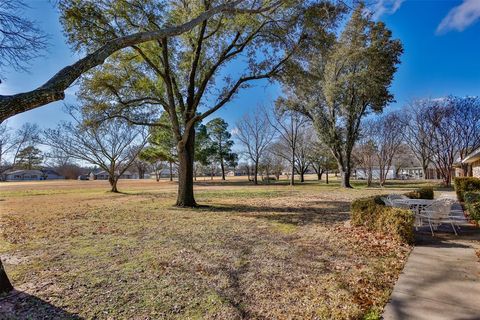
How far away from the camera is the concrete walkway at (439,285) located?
2.83 m

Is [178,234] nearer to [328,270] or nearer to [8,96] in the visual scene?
[328,270]

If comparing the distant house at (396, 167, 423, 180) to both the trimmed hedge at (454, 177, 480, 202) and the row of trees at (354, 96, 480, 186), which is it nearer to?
the row of trees at (354, 96, 480, 186)

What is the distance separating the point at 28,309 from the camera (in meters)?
3.06

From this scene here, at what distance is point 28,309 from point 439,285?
16.7 feet

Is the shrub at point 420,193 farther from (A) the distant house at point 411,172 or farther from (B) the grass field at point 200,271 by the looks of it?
(A) the distant house at point 411,172

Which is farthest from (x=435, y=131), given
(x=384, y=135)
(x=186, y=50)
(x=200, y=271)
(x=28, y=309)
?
(x=28, y=309)

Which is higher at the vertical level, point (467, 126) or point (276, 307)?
point (467, 126)

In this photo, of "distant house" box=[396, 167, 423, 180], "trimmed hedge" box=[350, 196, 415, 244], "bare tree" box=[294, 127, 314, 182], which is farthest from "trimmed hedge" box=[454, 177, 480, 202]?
"distant house" box=[396, 167, 423, 180]

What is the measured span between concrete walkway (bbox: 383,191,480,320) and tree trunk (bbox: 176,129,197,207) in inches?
341

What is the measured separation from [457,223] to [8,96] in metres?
10.1

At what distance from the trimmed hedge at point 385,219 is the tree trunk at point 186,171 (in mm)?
6960

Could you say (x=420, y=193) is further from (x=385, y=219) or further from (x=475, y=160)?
(x=475, y=160)

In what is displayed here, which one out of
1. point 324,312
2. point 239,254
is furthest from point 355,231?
point 324,312

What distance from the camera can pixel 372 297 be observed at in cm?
324
